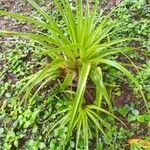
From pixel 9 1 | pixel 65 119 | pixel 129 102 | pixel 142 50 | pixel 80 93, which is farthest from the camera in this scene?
pixel 9 1

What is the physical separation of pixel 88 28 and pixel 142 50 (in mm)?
578

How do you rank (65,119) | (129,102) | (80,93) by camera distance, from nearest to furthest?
(80,93), (65,119), (129,102)

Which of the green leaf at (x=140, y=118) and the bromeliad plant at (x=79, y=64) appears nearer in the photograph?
the bromeliad plant at (x=79, y=64)

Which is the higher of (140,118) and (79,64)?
(79,64)

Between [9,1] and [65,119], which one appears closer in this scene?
[65,119]

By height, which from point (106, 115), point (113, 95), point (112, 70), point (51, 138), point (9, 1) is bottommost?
point (51, 138)

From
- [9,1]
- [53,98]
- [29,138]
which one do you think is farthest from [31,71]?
[9,1]

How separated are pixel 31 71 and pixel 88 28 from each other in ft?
2.35

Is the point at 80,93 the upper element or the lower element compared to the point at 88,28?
lower

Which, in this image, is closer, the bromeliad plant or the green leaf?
the bromeliad plant

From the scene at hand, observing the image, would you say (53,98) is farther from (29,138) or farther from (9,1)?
(9,1)

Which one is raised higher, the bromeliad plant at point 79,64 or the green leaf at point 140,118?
the bromeliad plant at point 79,64

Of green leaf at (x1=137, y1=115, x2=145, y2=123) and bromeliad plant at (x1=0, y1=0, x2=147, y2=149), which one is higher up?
bromeliad plant at (x1=0, y1=0, x2=147, y2=149)

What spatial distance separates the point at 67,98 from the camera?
286 centimetres
